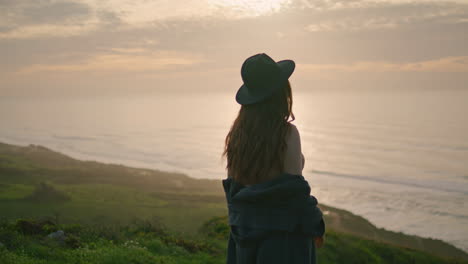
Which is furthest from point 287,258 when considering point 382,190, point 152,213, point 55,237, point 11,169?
point 382,190

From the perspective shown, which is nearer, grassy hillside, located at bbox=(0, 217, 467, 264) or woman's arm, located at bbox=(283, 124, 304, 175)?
woman's arm, located at bbox=(283, 124, 304, 175)

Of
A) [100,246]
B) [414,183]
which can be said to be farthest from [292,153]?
[414,183]

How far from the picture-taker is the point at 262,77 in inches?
125

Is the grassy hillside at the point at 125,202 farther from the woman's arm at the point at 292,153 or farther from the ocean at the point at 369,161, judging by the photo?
the woman's arm at the point at 292,153

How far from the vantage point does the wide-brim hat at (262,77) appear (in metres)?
3.13

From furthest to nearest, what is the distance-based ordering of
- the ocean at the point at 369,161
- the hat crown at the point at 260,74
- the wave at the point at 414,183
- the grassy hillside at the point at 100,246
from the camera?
the wave at the point at 414,183 → the ocean at the point at 369,161 → the grassy hillside at the point at 100,246 → the hat crown at the point at 260,74

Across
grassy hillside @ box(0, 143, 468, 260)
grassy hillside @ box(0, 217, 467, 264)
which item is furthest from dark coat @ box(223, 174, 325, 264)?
grassy hillside @ box(0, 143, 468, 260)

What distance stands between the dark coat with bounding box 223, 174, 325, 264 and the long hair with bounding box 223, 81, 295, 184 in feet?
0.38

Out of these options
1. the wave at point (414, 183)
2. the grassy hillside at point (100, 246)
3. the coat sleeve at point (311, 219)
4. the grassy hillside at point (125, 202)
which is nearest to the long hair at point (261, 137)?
→ the coat sleeve at point (311, 219)

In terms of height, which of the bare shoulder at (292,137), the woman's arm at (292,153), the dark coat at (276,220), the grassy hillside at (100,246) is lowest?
the grassy hillside at (100,246)

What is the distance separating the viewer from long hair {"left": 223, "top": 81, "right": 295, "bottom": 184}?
3.05m

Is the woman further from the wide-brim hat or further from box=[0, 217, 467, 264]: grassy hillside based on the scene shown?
box=[0, 217, 467, 264]: grassy hillside

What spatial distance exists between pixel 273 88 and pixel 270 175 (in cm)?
72

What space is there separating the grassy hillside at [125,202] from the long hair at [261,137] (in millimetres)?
8500
